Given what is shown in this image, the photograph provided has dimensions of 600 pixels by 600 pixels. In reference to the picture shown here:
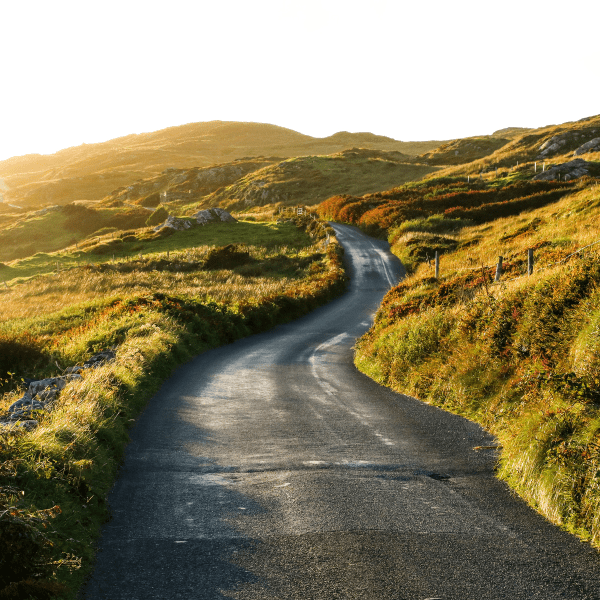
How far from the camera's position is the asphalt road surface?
459cm

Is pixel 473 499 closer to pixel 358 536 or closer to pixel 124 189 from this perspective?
pixel 358 536

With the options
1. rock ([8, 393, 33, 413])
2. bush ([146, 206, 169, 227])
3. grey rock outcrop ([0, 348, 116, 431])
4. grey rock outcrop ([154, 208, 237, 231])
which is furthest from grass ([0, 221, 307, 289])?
rock ([8, 393, 33, 413])

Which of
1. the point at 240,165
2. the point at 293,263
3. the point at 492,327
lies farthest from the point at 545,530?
the point at 240,165

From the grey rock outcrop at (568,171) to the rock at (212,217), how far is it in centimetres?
3752

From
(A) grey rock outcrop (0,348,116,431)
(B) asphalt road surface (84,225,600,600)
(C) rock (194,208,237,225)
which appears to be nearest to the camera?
(B) asphalt road surface (84,225,600,600)

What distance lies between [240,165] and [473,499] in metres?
131

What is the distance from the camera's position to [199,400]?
12.1 m

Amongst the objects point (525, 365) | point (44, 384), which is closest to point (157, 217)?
point (44, 384)

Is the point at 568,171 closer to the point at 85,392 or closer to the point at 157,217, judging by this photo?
the point at 85,392

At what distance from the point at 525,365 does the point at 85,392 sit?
8.59 m

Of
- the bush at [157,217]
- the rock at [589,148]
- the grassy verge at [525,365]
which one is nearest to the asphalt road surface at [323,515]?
the grassy verge at [525,365]

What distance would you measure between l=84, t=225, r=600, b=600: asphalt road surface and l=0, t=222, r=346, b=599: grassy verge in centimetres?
41

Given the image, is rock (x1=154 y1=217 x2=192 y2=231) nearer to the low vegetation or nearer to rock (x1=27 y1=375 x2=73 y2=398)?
the low vegetation

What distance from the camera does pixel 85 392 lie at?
976cm
